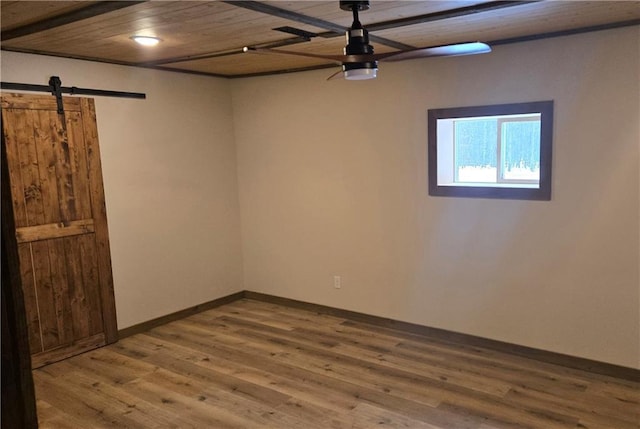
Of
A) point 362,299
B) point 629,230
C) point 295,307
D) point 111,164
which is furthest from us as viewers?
point 295,307

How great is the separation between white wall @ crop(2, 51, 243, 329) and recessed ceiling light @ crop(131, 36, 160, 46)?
936mm

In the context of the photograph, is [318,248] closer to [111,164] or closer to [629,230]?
[111,164]

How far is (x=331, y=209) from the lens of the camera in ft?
15.7

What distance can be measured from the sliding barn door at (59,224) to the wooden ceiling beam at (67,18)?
2.38ft

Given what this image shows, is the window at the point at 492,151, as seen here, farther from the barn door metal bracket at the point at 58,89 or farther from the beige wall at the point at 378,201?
the barn door metal bracket at the point at 58,89

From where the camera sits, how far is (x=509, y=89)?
12.0 ft

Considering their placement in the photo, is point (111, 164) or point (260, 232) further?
point (260, 232)

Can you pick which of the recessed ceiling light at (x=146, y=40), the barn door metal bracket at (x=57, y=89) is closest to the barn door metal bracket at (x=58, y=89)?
the barn door metal bracket at (x=57, y=89)

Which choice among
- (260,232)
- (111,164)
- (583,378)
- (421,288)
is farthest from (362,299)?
(111,164)

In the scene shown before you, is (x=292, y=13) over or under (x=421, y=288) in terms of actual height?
over

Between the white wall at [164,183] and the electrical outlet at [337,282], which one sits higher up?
the white wall at [164,183]

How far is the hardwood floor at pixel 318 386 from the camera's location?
9.99ft

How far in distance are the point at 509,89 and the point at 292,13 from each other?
70.8 inches

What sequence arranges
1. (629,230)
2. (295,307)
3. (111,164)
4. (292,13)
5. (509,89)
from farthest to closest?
(295,307) → (111,164) → (509,89) → (629,230) → (292,13)
